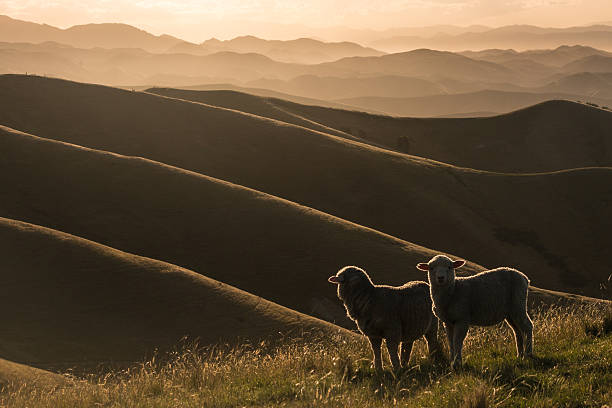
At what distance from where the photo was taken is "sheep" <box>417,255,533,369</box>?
37.1ft

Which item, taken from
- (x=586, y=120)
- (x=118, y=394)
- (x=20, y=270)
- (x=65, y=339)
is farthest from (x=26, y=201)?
(x=586, y=120)

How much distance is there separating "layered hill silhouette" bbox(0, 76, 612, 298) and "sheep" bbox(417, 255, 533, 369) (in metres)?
66.1

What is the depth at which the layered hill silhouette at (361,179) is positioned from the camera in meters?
81.7

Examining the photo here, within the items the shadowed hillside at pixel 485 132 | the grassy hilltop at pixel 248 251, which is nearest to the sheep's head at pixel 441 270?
the grassy hilltop at pixel 248 251

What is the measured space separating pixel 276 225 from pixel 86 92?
6728 centimetres

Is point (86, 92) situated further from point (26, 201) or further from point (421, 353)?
point (421, 353)

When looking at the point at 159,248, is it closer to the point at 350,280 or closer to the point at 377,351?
the point at 350,280

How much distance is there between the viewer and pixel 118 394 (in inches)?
431

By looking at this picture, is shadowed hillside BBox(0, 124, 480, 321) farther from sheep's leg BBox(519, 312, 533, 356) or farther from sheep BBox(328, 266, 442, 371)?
sheep's leg BBox(519, 312, 533, 356)

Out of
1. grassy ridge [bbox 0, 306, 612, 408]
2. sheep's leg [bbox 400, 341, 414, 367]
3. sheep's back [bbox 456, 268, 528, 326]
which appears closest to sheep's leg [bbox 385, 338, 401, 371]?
grassy ridge [bbox 0, 306, 612, 408]

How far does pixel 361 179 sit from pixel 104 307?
2482 inches

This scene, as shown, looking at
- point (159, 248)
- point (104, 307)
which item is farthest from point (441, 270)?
point (159, 248)

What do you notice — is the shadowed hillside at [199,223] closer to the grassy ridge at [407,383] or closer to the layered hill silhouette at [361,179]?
the layered hill silhouette at [361,179]

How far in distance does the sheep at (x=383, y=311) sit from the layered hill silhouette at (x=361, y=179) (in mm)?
66165
